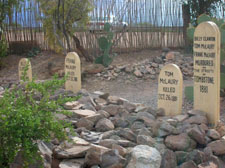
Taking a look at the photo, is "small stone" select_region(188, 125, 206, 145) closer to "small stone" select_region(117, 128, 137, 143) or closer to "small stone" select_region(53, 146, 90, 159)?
"small stone" select_region(117, 128, 137, 143)

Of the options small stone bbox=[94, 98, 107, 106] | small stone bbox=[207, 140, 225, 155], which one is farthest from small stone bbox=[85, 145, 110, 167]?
small stone bbox=[94, 98, 107, 106]

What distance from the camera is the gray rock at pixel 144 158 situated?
3.37 meters

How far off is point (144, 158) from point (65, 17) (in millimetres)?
7355

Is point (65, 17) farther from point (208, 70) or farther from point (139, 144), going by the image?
point (139, 144)

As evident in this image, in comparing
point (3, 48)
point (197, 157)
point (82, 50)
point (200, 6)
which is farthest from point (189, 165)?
point (3, 48)

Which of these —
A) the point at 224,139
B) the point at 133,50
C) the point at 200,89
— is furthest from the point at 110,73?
the point at 224,139

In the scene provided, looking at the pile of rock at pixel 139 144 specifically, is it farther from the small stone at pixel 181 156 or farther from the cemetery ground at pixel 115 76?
the cemetery ground at pixel 115 76

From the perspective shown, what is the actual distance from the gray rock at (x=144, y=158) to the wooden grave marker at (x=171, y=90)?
145 cm

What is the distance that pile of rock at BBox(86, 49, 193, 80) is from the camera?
9.18m

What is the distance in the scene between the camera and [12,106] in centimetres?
346

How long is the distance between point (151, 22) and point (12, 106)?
787cm

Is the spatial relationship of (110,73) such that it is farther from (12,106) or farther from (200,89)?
(12,106)

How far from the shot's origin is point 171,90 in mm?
4906

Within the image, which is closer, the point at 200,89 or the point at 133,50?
the point at 200,89
